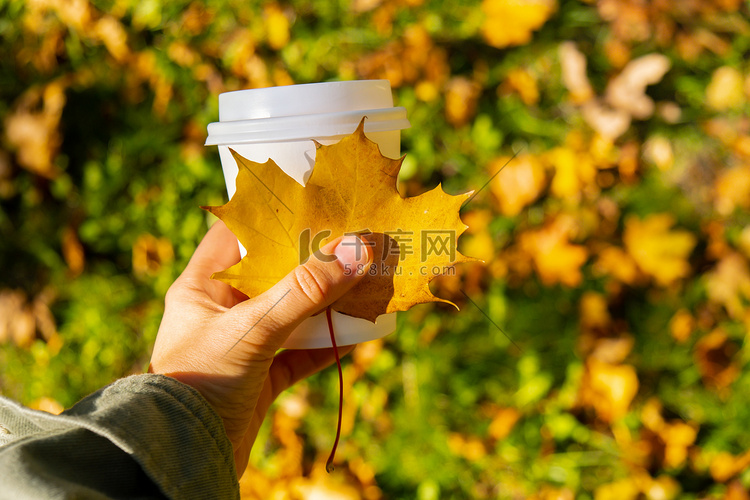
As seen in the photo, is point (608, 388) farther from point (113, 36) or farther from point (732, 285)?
→ point (113, 36)

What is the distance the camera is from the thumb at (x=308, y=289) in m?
0.88

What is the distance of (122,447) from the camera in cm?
74

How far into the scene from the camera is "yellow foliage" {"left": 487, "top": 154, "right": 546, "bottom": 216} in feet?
5.34

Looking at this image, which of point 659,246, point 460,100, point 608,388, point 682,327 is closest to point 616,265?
point 659,246

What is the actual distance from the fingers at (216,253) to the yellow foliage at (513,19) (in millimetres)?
1032

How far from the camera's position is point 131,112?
1842 millimetres

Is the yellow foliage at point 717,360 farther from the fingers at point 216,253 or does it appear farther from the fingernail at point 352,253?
the fingers at point 216,253

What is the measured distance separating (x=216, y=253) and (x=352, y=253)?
456 mm

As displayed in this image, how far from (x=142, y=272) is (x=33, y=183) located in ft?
1.62

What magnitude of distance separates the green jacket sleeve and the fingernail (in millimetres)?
307

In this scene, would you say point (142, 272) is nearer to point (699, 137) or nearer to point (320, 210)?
point (320, 210)

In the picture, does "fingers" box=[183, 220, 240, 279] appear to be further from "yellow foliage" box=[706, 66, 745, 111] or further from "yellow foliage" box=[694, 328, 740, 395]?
"yellow foliage" box=[706, 66, 745, 111]

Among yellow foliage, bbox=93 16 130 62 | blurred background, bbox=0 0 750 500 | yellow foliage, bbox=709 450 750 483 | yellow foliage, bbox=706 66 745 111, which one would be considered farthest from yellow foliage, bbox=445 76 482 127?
yellow foliage, bbox=709 450 750 483

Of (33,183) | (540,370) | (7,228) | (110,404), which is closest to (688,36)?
(540,370)
